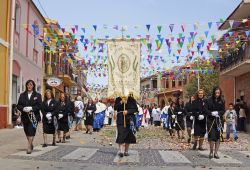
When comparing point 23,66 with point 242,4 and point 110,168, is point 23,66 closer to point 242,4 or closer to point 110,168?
point 242,4

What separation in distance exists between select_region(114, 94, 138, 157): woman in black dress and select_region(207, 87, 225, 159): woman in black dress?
1.90 meters

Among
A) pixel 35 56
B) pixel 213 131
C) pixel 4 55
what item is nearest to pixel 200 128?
pixel 213 131

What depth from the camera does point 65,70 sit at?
45.0 m

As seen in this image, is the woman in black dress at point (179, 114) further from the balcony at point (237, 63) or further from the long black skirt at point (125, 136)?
the balcony at point (237, 63)

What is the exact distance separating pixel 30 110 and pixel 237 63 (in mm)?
18217

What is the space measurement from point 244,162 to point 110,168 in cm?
A: 330

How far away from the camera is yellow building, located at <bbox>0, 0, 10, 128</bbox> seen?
2031cm

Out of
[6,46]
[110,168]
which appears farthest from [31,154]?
[6,46]

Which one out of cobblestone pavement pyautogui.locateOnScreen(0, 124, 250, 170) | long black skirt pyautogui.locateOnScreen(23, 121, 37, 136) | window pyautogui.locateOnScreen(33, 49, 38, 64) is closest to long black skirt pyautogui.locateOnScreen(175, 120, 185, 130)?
cobblestone pavement pyautogui.locateOnScreen(0, 124, 250, 170)

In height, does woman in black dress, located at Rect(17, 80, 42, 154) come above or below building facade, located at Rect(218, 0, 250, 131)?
below

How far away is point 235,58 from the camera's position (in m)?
26.9

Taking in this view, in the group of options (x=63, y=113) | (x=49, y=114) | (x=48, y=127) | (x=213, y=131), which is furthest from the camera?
(x=63, y=113)

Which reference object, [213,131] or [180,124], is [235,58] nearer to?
[180,124]

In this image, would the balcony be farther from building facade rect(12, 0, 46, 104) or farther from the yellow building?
the yellow building
